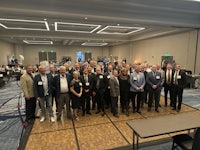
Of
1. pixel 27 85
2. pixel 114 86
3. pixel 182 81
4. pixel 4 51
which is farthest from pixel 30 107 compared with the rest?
pixel 4 51

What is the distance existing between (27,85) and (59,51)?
16131mm

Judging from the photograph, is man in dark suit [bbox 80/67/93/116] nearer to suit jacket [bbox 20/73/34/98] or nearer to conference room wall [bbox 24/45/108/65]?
suit jacket [bbox 20/73/34/98]

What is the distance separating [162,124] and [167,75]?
283 centimetres

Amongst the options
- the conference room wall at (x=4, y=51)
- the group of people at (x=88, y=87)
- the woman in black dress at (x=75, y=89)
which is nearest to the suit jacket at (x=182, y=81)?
the group of people at (x=88, y=87)

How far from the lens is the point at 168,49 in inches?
386

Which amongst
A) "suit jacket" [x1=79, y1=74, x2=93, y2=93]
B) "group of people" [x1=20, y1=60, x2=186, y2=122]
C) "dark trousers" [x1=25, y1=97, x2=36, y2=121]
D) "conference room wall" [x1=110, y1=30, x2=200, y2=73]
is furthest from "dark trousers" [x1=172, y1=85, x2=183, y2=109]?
"conference room wall" [x1=110, y1=30, x2=200, y2=73]

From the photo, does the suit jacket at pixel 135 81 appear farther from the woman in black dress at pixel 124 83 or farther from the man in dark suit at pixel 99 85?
the man in dark suit at pixel 99 85

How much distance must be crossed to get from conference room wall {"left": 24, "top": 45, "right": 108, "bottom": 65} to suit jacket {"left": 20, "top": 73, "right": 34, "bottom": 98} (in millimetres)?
15803

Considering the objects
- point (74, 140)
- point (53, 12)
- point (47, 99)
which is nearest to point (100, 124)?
point (74, 140)

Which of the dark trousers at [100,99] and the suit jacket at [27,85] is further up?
the suit jacket at [27,85]

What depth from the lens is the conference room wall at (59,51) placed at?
17.9 m

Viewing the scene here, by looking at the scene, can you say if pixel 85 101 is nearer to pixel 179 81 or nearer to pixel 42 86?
pixel 42 86

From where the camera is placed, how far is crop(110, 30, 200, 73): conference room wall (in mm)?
8180

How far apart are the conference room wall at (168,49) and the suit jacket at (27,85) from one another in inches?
338
